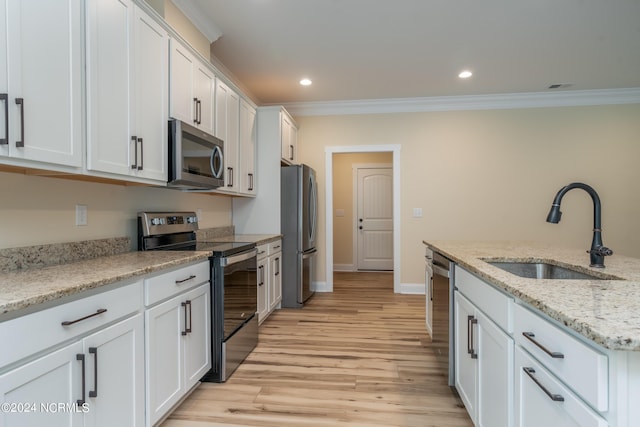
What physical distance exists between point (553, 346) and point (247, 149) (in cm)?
333

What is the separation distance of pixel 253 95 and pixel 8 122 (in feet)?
12.2

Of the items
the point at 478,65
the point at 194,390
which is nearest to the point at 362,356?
the point at 194,390

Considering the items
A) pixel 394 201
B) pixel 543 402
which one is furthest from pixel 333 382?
pixel 394 201

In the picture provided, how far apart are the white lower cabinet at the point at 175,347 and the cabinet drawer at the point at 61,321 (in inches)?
7.8

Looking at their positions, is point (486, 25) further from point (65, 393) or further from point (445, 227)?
point (65, 393)

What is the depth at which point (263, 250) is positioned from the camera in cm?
346

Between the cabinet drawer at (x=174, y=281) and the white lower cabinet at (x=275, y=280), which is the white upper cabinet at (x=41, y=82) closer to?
the cabinet drawer at (x=174, y=281)

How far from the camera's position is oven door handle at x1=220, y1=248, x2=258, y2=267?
2.35m

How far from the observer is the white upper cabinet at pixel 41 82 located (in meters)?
1.24

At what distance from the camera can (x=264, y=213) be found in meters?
4.13

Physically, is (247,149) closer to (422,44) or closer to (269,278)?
(269,278)

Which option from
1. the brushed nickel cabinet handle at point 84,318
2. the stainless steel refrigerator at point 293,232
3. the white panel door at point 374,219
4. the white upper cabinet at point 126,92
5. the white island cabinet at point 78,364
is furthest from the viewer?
the white panel door at point 374,219

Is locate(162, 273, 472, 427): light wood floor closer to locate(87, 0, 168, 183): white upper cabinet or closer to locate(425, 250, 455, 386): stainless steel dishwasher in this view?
Result: locate(425, 250, 455, 386): stainless steel dishwasher

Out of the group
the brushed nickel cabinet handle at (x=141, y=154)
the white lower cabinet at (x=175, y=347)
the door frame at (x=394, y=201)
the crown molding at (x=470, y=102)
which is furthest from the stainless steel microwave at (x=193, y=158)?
the crown molding at (x=470, y=102)
